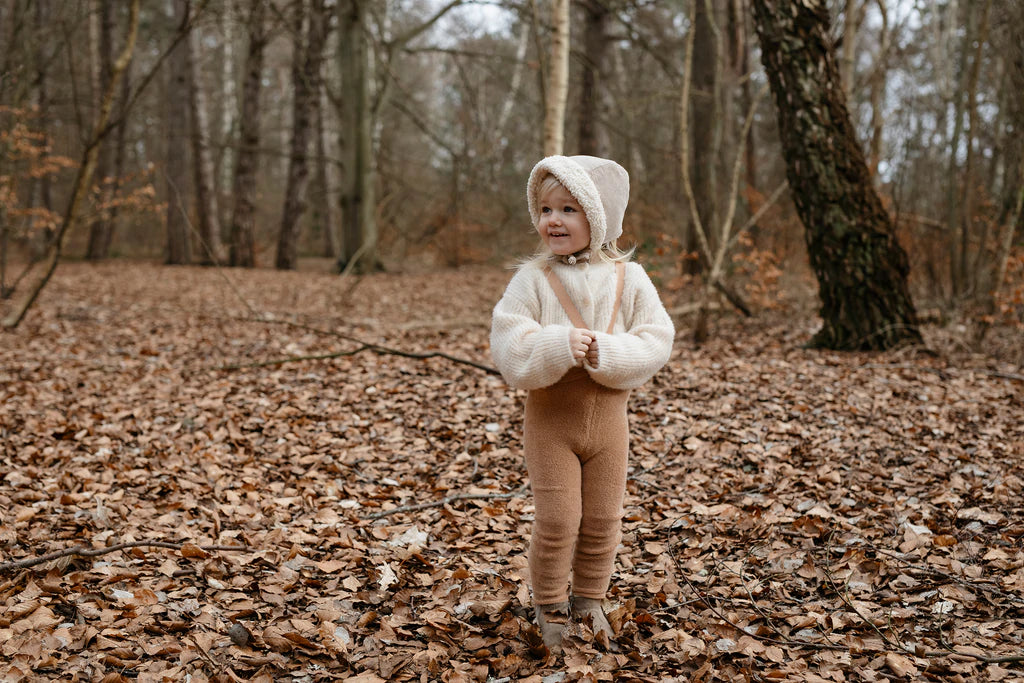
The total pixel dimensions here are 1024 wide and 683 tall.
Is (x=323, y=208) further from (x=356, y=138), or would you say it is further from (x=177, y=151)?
(x=356, y=138)

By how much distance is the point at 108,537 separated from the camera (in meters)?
3.72

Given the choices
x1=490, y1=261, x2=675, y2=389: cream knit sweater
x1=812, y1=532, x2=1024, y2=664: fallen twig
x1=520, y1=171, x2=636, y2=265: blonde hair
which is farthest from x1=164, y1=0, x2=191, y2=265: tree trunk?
x1=812, y1=532, x2=1024, y2=664: fallen twig

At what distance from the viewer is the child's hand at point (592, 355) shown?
8.52 feet

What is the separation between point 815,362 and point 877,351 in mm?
688

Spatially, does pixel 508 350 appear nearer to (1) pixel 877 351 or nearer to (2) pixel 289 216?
(1) pixel 877 351

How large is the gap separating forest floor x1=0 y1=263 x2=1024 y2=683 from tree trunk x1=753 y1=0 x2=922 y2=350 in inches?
18.8

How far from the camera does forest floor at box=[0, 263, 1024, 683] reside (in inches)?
116

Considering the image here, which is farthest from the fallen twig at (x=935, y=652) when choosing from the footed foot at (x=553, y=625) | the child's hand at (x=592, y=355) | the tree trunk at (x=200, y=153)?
the tree trunk at (x=200, y=153)

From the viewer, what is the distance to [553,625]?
2.95 metres

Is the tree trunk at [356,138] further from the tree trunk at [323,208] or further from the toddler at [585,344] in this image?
the toddler at [585,344]

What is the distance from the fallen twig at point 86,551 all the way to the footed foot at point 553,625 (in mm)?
1632


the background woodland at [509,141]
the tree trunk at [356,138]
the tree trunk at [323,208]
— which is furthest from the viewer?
the tree trunk at [323,208]

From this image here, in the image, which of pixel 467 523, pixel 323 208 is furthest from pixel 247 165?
pixel 467 523

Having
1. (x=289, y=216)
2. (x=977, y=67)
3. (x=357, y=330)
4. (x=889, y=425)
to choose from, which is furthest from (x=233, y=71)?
(x=889, y=425)
